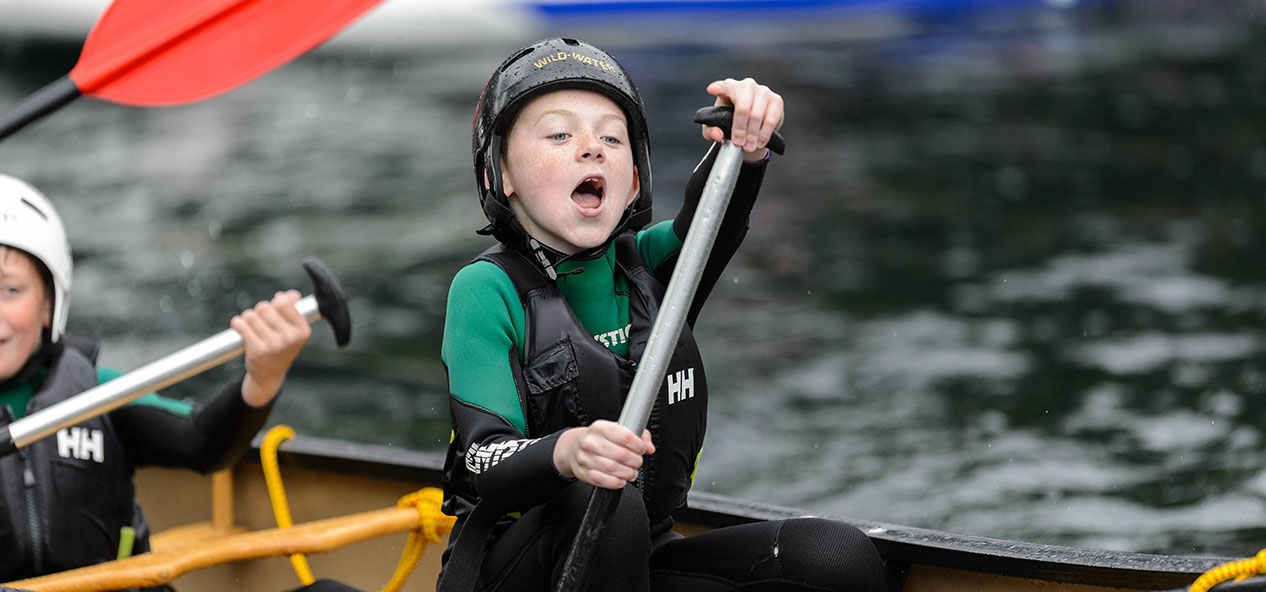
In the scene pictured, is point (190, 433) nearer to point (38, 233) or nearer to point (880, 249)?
point (38, 233)

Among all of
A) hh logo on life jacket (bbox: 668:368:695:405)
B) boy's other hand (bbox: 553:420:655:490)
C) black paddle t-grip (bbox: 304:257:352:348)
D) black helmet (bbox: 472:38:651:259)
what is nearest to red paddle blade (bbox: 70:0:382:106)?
black paddle t-grip (bbox: 304:257:352:348)

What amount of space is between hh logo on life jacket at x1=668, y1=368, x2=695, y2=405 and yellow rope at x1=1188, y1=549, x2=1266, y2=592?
2.51ft

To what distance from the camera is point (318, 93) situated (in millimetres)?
18984

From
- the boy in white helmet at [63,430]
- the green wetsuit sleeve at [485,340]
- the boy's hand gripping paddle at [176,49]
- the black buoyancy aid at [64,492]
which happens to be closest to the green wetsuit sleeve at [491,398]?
the green wetsuit sleeve at [485,340]

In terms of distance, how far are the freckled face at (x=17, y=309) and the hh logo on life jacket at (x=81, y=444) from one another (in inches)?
6.7

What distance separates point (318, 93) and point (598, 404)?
17.7 metres

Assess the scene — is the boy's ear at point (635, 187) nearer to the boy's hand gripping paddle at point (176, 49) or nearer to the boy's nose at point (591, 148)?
the boy's nose at point (591, 148)

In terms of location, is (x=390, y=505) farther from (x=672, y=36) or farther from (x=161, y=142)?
(x=672, y=36)

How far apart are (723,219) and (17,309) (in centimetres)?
148

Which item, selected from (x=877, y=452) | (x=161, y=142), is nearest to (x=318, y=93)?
(x=161, y=142)

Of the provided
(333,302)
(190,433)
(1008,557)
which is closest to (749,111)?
(333,302)

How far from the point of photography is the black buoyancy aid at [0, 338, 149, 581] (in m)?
2.68

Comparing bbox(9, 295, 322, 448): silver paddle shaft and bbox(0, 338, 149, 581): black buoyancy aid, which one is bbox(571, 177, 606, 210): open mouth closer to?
bbox(9, 295, 322, 448): silver paddle shaft

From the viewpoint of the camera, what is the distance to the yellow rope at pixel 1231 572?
189 centimetres
